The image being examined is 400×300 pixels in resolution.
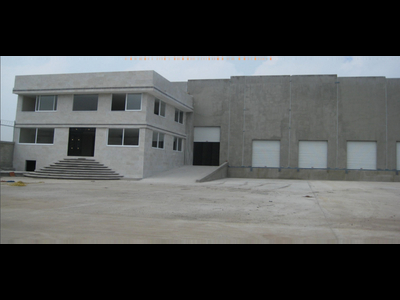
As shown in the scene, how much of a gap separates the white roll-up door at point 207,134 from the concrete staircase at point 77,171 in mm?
9675

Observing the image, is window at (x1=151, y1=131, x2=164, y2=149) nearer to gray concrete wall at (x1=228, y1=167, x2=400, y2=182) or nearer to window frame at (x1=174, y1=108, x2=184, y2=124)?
window frame at (x1=174, y1=108, x2=184, y2=124)

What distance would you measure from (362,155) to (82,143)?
21327 millimetres

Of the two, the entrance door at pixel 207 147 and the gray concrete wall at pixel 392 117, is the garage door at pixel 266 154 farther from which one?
the gray concrete wall at pixel 392 117

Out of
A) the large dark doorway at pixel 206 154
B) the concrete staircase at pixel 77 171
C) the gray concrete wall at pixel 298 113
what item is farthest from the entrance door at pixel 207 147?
the concrete staircase at pixel 77 171

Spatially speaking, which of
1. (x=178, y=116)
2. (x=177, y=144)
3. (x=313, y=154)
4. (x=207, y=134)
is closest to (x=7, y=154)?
(x=177, y=144)

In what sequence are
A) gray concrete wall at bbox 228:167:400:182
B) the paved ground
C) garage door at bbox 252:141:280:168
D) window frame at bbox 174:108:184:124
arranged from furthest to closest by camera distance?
garage door at bbox 252:141:280:168, window frame at bbox 174:108:184:124, gray concrete wall at bbox 228:167:400:182, the paved ground

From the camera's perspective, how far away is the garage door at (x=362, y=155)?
80.8 ft

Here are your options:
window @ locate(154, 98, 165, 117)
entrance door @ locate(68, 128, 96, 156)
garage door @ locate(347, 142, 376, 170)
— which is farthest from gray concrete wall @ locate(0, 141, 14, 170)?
garage door @ locate(347, 142, 376, 170)

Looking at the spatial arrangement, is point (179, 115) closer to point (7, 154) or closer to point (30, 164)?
point (30, 164)

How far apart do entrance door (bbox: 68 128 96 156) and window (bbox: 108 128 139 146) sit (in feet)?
4.03

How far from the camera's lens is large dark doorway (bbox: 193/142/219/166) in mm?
26766

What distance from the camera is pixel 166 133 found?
22.7 m
